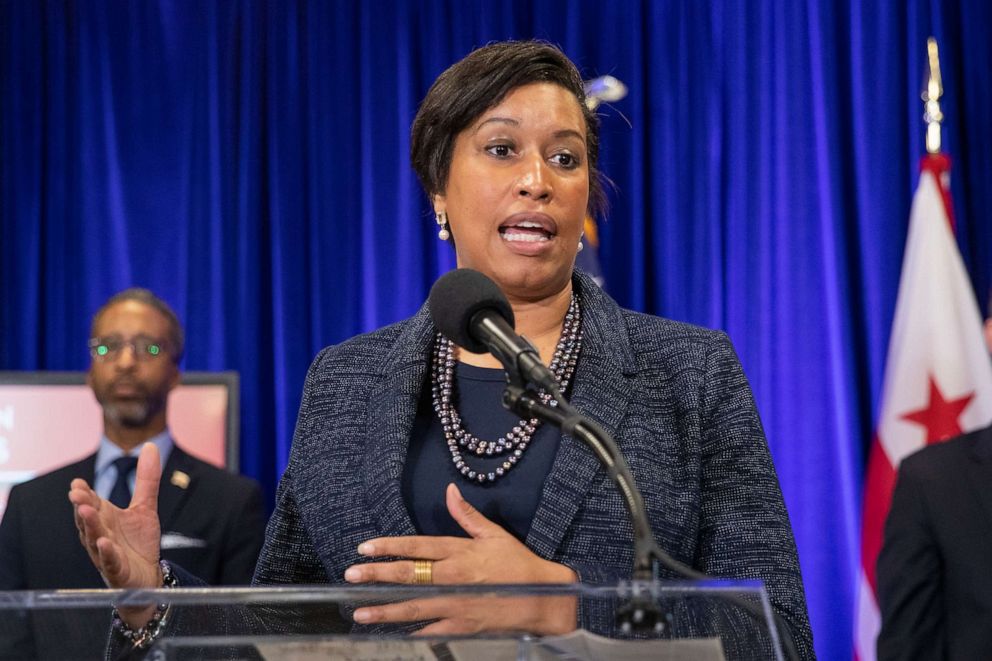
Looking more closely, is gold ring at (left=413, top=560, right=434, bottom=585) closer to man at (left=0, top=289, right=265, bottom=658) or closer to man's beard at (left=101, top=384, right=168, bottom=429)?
man at (left=0, top=289, right=265, bottom=658)

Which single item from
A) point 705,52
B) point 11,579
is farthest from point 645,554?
point 705,52

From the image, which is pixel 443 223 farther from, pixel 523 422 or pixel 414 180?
pixel 414 180

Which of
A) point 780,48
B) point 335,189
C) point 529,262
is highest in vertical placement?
point 780,48

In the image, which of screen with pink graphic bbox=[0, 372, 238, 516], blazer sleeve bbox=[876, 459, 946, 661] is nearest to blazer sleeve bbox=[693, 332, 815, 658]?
blazer sleeve bbox=[876, 459, 946, 661]

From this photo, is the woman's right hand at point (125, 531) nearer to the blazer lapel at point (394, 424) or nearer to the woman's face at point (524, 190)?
the blazer lapel at point (394, 424)

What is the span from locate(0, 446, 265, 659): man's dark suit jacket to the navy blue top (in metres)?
1.67

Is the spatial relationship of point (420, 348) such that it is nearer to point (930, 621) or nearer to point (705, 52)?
point (930, 621)

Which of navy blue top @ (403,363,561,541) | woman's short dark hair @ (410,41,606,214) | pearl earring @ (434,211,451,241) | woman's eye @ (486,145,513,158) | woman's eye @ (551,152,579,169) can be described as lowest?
navy blue top @ (403,363,561,541)

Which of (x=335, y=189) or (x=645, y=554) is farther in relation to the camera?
(x=335, y=189)

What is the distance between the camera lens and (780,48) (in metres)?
4.04

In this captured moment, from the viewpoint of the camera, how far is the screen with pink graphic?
148 inches

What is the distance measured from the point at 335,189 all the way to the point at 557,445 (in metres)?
2.88

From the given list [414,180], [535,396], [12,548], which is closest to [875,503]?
[414,180]

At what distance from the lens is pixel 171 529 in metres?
3.19
